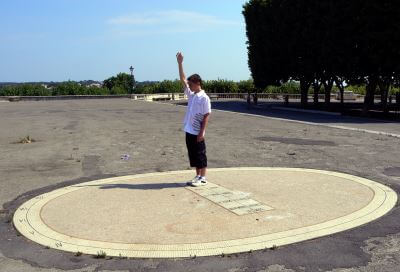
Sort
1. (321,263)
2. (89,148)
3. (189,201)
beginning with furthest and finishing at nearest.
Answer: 1. (89,148)
2. (189,201)
3. (321,263)

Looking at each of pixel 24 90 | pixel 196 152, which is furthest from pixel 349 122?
pixel 24 90

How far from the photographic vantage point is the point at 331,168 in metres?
8.90

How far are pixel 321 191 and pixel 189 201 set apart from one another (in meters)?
1.96

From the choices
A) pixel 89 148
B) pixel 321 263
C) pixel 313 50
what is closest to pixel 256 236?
pixel 321 263

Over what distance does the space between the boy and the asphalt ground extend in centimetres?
174

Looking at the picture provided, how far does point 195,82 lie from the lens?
287 inches

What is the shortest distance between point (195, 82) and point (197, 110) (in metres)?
0.43

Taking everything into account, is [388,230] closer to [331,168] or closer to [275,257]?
[275,257]

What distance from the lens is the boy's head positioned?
7277mm

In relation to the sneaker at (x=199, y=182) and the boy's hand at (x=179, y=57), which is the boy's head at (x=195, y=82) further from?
the sneaker at (x=199, y=182)

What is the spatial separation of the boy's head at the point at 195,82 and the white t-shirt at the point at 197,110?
0.36ft

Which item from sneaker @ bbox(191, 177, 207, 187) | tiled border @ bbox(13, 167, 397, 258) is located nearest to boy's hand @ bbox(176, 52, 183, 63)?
sneaker @ bbox(191, 177, 207, 187)

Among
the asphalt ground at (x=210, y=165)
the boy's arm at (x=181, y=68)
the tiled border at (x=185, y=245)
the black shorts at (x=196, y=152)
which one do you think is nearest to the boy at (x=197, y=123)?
the black shorts at (x=196, y=152)

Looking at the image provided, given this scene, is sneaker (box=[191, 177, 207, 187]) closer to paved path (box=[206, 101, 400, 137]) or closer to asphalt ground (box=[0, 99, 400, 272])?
asphalt ground (box=[0, 99, 400, 272])
